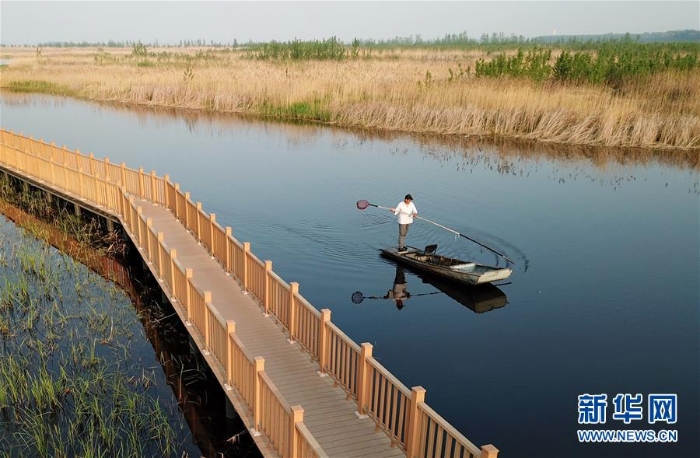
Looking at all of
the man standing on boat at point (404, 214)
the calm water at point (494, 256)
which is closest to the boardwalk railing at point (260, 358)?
the calm water at point (494, 256)

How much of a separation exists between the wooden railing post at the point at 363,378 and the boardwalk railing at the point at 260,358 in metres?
0.01

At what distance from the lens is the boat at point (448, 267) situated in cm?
1491

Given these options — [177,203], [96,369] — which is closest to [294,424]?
[96,369]

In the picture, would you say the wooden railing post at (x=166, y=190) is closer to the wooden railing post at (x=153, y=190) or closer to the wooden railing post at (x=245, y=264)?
the wooden railing post at (x=153, y=190)

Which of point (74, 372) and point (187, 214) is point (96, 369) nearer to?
point (74, 372)

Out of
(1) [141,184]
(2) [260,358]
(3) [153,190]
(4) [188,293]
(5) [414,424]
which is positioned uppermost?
(1) [141,184]

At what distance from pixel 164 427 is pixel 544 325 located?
8.65m

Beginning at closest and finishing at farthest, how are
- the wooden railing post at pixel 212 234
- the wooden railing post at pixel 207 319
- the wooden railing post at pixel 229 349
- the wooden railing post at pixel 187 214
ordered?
the wooden railing post at pixel 229 349, the wooden railing post at pixel 207 319, the wooden railing post at pixel 212 234, the wooden railing post at pixel 187 214

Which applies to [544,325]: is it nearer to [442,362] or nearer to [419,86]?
[442,362]

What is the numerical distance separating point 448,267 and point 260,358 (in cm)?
863

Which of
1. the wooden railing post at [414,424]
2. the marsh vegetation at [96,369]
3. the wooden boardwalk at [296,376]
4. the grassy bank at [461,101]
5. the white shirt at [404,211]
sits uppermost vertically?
the grassy bank at [461,101]

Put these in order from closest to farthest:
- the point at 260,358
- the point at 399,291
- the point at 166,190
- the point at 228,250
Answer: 1. the point at 260,358
2. the point at 228,250
3. the point at 399,291
4. the point at 166,190

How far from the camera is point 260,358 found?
7.66 meters

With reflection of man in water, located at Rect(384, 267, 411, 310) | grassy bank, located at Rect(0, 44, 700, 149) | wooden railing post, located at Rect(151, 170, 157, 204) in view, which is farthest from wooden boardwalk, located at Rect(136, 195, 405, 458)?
grassy bank, located at Rect(0, 44, 700, 149)
